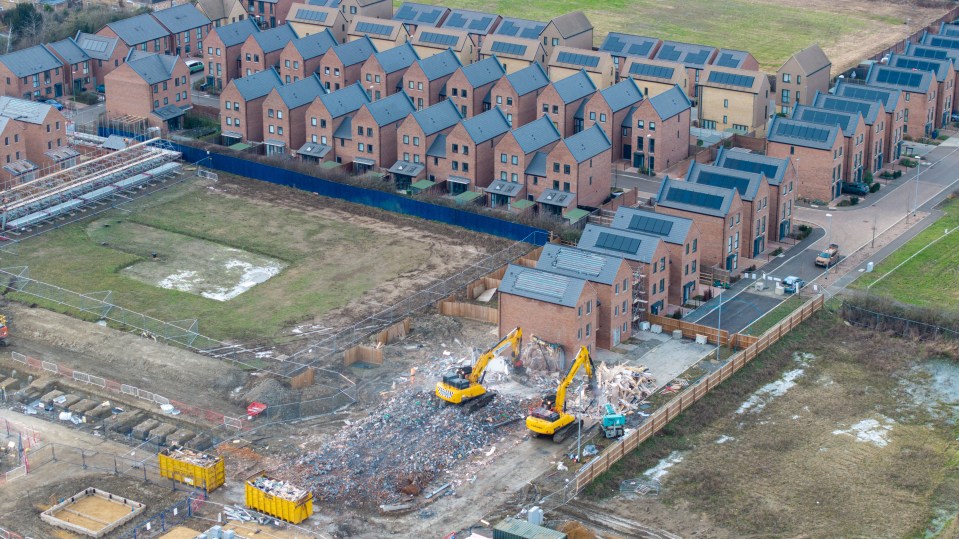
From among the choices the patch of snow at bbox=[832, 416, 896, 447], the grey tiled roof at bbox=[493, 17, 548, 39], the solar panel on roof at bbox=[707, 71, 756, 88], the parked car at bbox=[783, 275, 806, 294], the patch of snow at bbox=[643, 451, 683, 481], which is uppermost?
the grey tiled roof at bbox=[493, 17, 548, 39]

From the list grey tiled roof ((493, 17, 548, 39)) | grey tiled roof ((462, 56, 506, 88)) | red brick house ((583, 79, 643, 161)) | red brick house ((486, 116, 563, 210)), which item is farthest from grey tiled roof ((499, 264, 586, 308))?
grey tiled roof ((493, 17, 548, 39))

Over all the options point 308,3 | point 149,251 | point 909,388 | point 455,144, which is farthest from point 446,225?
point 308,3

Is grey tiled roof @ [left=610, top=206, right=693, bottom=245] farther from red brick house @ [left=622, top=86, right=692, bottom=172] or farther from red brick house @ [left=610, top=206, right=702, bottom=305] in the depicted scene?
red brick house @ [left=622, top=86, right=692, bottom=172]

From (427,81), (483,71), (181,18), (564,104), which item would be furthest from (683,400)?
(181,18)

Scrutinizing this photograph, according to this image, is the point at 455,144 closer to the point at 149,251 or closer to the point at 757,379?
the point at 149,251

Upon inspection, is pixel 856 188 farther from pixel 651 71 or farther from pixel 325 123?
pixel 325 123

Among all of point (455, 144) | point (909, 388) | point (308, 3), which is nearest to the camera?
point (909, 388)
